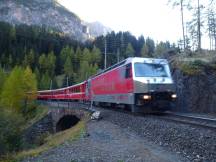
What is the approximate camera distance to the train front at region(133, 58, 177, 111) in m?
18.1

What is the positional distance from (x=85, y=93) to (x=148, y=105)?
68.1 ft

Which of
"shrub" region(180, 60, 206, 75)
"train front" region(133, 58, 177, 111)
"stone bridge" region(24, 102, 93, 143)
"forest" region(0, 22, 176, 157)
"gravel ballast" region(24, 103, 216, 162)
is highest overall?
"forest" region(0, 22, 176, 157)

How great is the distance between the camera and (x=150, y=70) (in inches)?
756

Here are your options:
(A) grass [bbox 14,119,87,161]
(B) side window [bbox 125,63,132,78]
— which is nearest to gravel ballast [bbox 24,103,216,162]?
(A) grass [bbox 14,119,87,161]

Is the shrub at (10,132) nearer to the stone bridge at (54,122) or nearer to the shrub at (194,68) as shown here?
the stone bridge at (54,122)

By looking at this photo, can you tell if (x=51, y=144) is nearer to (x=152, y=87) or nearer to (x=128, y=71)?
(x=152, y=87)

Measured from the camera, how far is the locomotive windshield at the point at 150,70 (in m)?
18.9

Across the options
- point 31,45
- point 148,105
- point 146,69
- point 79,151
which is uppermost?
point 31,45

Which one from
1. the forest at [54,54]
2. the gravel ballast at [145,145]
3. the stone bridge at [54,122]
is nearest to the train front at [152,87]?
the gravel ballast at [145,145]

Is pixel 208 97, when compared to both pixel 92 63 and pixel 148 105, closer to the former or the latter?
pixel 148 105

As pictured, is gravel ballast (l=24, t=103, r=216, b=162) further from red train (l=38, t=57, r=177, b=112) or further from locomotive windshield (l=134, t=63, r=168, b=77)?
locomotive windshield (l=134, t=63, r=168, b=77)

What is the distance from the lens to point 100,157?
9.92 m

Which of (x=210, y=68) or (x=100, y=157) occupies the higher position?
(x=210, y=68)

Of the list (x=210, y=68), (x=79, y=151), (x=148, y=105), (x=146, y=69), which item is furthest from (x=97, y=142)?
(x=210, y=68)
